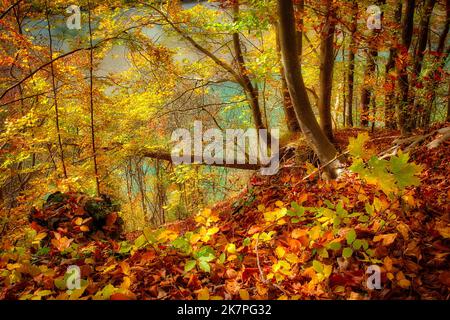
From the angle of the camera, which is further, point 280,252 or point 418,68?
point 418,68

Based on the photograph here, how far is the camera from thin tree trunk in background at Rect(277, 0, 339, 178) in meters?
4.18

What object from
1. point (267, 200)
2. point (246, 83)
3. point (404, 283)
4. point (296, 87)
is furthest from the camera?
point (246, 83)

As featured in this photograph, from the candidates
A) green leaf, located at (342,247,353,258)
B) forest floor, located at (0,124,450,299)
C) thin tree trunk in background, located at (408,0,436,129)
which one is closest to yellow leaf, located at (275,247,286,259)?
forest floor, located at (0,124,450,299)

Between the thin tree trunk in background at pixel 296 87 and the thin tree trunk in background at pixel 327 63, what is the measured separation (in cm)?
164

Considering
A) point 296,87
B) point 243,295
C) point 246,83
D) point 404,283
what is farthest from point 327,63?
point 243,295

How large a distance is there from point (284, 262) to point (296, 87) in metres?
2.86

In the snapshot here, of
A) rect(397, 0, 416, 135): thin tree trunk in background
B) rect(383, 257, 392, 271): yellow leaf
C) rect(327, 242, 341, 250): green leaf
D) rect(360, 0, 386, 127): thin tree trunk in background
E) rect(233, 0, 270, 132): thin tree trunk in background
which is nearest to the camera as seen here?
rect(383, 257, 392, 271): yellow leaf

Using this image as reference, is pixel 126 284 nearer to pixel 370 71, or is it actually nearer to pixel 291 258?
pixel 291 258

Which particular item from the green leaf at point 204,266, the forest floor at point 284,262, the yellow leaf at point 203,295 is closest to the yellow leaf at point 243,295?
the forest floor at point 284,262

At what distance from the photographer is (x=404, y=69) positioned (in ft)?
19.4

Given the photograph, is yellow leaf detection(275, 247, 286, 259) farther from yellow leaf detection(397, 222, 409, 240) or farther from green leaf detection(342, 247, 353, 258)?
yellow leaf detection(397, 222, 409, 240)

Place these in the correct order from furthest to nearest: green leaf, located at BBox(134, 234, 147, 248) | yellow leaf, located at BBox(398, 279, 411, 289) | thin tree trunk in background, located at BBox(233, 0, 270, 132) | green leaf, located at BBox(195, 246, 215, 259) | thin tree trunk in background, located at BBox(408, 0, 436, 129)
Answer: thin tree trunk in background, located at BBox(233, 0, 270, 132) < thin tree trunk in background, located at BBox(408, 0, 436, 129) < green leaf, located at BBox(134, 234, 147, 248) < green leaf, located at BBox(195, 246, 215, 259) < yellow leaf, located at BBox(398, 279, 411, 289)

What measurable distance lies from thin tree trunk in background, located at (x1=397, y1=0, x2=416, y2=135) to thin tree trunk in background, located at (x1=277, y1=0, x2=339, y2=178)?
6.65 ft
